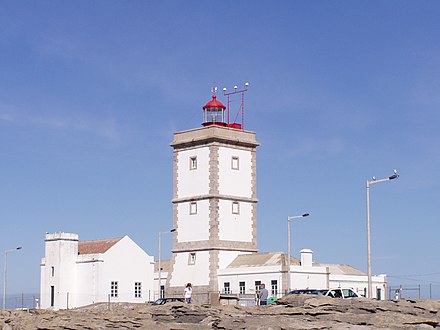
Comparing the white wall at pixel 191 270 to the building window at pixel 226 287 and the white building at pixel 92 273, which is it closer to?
the building window at pixel 226 287

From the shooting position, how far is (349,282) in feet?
228

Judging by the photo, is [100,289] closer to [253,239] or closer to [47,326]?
[253,239]

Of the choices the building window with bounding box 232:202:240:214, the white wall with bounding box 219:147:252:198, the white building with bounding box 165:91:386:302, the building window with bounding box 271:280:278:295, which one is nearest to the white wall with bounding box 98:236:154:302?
the white building with bounding box 165:91:386:302

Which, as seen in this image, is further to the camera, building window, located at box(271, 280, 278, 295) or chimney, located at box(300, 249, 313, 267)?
chimney, located at box(300, 249, 313, 267)

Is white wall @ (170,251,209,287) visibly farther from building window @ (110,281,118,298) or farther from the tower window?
building window @ (110,281,118,298)

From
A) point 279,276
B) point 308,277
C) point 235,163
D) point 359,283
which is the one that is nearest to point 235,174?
point 235,163

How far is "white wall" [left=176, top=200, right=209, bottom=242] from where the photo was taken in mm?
69625

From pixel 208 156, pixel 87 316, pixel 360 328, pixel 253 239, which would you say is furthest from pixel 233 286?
pixel 360 328

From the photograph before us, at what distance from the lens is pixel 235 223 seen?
70.4 meters

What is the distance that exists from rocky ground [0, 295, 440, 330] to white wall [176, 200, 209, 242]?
31487mm

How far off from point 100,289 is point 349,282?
803 inches

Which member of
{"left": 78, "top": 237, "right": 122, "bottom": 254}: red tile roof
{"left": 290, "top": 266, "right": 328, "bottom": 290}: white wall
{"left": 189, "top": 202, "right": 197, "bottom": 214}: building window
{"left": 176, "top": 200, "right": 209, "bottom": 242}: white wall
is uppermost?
{"left": 189, "top": 202, "right": 197, "bottom": 214}: building window

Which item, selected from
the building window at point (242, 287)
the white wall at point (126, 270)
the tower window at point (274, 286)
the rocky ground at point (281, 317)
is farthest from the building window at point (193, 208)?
the rocky ground at point (281, 317)

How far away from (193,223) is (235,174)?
509 centimetres
